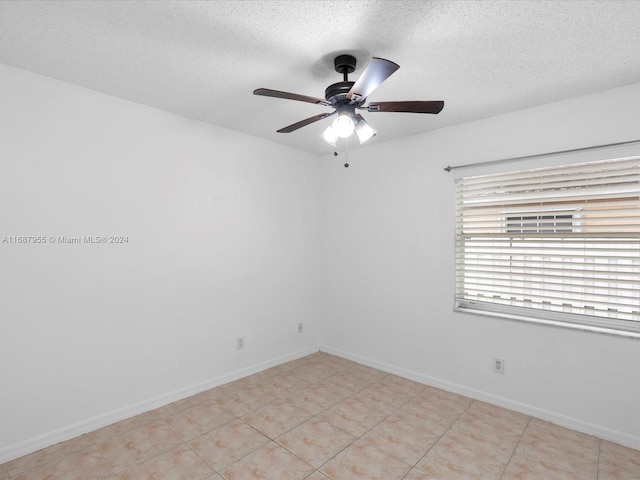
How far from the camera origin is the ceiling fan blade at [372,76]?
1.52m

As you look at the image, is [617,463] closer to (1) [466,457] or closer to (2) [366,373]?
(1) [466,457]


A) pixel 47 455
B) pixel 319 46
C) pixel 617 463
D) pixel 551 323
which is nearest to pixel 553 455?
pixel 617 463

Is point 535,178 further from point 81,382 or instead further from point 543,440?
point 81,382

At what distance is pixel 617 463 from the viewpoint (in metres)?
2.22

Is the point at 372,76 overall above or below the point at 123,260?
above

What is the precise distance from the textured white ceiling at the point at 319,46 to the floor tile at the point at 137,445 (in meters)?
2.47

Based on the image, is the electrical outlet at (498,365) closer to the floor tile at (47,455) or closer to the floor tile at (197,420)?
the floor tile at (197,420)

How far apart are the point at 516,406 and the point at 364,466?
1489 mm

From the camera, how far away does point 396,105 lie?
6.45 ft

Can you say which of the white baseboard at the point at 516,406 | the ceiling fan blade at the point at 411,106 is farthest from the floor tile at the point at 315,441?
the ceiling fan blade at the point at 411,106

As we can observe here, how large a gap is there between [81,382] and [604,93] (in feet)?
13.9

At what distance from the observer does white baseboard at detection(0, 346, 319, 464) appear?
7.37 ft

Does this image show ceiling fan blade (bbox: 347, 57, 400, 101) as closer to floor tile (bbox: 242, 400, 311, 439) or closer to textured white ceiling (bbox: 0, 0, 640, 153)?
textured white ceiling (bbox: 0, 0, 640, 153)

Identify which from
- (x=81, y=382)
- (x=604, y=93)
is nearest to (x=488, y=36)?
(x=604, y=93)
